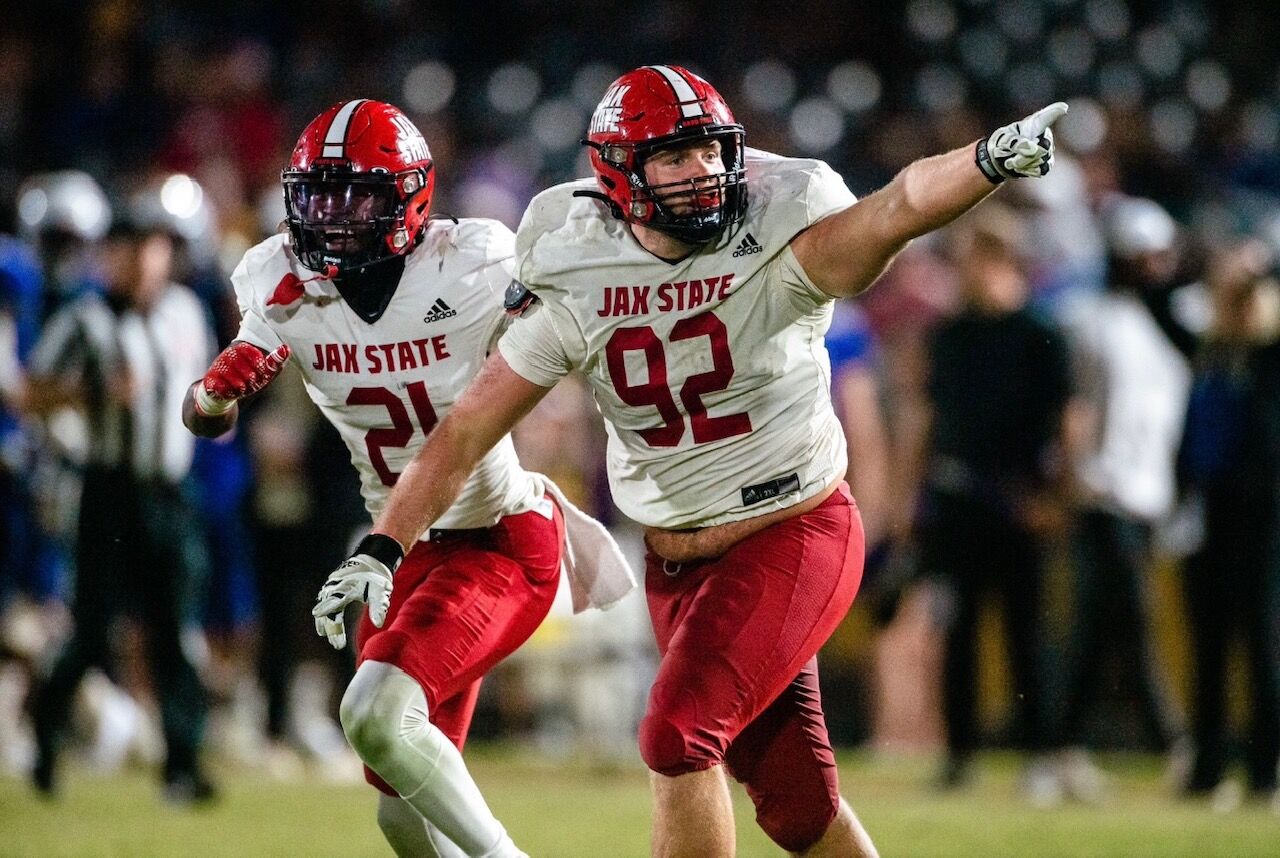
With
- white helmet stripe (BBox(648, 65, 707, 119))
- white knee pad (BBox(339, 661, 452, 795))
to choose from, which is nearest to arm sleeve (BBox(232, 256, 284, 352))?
white knee pad (BBox(339, 661, 452, 795))

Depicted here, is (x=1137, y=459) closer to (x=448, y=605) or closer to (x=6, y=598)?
(x=448, y=605)

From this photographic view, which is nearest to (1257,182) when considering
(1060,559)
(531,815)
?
(1060,559)

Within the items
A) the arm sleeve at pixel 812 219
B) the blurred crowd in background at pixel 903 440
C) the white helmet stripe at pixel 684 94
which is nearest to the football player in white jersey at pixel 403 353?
the white helmet stripe at pixel 684 94

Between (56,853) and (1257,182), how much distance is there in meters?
8.51

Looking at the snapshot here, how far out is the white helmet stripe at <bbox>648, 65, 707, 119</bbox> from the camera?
3781 mm

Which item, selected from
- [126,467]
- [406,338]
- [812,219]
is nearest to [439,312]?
[406,338]

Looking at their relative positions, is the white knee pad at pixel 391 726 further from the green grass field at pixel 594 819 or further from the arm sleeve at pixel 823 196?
the green grass field at pixel 594 819

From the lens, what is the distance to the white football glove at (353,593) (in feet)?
Result: 11.8

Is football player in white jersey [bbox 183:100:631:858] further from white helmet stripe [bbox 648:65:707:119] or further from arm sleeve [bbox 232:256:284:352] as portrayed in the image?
white helmet stripe [bbox 648:65:707:119]

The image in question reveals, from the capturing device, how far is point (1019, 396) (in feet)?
22.7

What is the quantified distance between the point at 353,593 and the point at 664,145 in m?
1.15

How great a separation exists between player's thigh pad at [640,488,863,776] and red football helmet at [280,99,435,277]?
1.02m

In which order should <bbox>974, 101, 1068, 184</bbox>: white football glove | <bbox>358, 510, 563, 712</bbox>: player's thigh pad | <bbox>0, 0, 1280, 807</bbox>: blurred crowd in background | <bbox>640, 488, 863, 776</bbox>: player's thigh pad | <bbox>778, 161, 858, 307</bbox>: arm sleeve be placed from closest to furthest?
1. <bbox>974, 101, 1068, 184</bbox>: white football glove
2. <bbox>640, 488, 863, 776</bbox>: player's thigh pad
3. <bbox>778, 161, 858, 307</bbox>: arm sleeve
4. <bbox>358, 510, 563, 712</bbox>: player's thigh pad
5. <bbox>0, 0, 1280, 807</bbox>: blurred crowd in background

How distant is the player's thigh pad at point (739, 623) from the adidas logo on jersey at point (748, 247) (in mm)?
602
